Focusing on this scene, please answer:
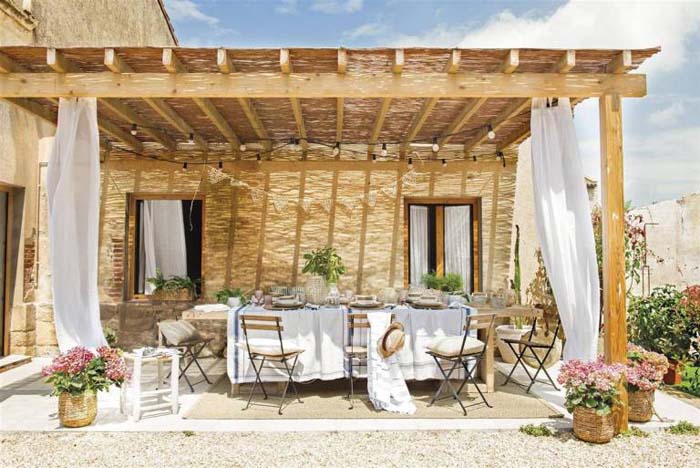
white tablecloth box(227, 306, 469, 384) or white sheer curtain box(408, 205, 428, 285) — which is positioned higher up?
white sheer curtain box(408, 205, 428, 285)

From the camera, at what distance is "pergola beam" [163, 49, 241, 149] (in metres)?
4.18

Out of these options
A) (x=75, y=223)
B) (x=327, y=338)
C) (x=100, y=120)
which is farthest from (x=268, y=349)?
(x=100, y=120)

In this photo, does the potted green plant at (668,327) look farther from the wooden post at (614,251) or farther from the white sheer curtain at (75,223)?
the white sheer curtain at (75,223)

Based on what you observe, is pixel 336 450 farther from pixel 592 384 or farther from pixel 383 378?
pixel 592 384

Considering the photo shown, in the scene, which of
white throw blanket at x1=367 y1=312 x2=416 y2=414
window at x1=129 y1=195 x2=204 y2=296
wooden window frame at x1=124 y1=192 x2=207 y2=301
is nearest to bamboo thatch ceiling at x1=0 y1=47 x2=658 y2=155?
wooden window frame at x1=124 y1=192 x2=207 y2=301

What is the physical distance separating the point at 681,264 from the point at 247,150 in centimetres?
738

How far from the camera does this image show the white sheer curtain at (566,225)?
4359mm

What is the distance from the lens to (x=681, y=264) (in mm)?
9117

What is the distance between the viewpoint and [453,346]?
4645mm

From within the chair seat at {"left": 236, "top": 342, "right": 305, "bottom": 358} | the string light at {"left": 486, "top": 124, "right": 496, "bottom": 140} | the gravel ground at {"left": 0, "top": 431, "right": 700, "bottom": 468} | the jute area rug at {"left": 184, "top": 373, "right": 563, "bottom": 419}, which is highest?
the string light at {"left": 486, "top": 124, "right": 496, "bottom": 140}

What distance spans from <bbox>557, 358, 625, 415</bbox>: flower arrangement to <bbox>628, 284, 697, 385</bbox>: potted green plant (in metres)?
1.83

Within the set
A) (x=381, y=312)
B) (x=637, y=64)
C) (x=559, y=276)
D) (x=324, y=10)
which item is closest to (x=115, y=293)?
(x=381, y=312)

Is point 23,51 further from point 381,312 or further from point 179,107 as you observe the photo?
point 381,312

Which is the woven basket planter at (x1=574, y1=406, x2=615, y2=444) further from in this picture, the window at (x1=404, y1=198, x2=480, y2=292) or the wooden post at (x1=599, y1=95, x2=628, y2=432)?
the window at (x1=404, y1=198, x2=480, y2=292)
